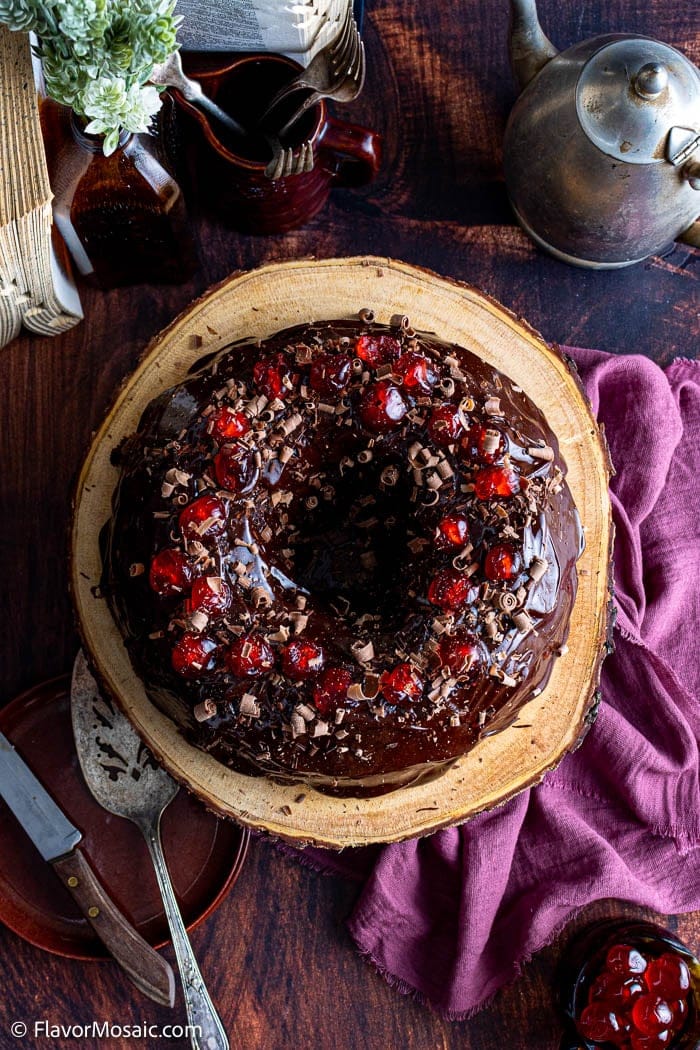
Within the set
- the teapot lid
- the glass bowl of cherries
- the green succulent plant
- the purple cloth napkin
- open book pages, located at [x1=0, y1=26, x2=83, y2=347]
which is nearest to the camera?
the green succulent plant

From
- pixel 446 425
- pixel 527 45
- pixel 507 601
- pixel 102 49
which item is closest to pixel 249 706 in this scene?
pixel 507 601

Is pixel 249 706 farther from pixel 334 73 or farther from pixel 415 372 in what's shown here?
pixel 334 73

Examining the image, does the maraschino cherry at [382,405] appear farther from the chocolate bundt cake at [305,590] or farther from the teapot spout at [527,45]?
the teapot spout at [527,45]

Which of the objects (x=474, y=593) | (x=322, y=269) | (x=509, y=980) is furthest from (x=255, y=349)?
(x=509, y=980)

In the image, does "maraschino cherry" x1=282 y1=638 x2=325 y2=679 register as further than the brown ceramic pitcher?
No

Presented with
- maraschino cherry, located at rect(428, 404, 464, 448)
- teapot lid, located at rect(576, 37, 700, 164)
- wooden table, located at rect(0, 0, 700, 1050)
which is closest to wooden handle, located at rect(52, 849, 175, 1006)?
wooden table, located at rect(0, 0, 700, 1050)

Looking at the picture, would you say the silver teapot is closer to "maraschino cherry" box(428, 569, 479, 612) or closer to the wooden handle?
"maraschino cherry" box(428, 569, 479, 612)

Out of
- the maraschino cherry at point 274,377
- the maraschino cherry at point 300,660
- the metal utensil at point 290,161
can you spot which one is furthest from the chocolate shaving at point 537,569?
the metal utensil at point 290,161
